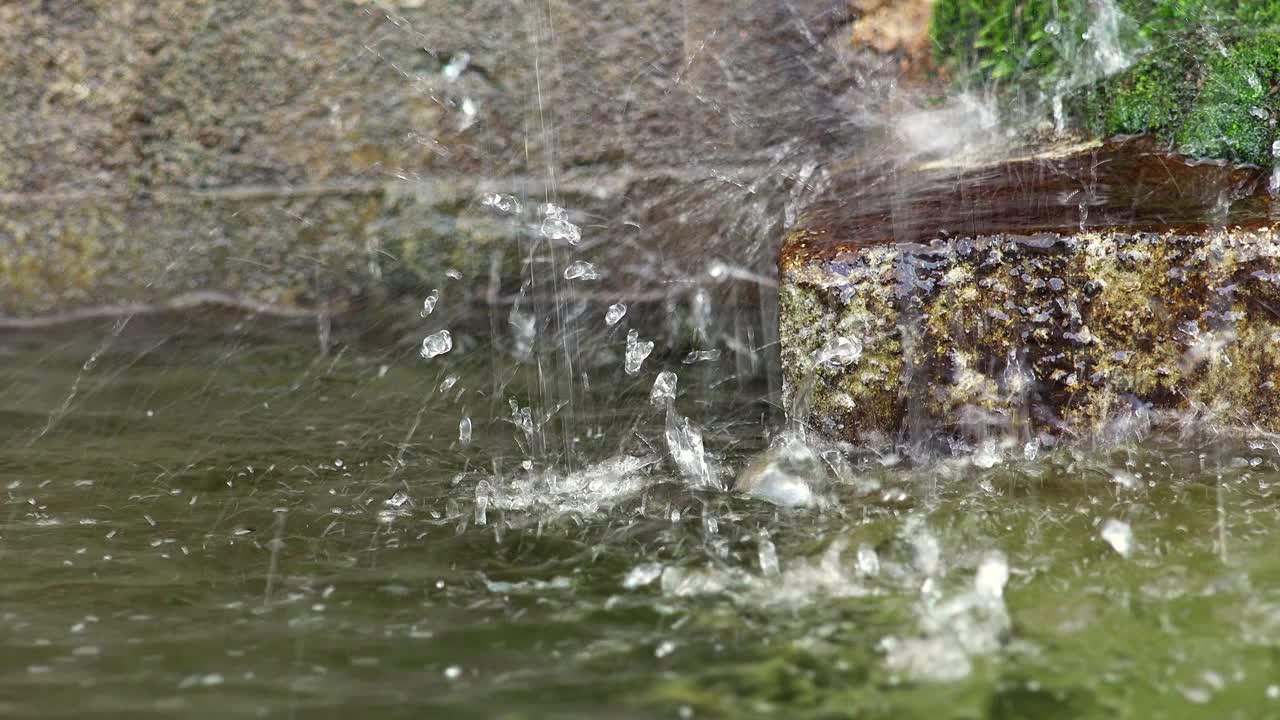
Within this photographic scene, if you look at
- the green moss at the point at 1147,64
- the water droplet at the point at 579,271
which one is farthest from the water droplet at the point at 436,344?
the green moss at the point at 1147,64

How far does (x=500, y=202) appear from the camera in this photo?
4.97 meters

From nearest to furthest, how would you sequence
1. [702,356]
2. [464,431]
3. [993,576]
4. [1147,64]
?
[993,576]
[464,431]
[1147,64]
[702,356]

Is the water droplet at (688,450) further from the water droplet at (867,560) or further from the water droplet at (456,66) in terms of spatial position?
the water droplet at (456,66)

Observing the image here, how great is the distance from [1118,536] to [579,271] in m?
2.73

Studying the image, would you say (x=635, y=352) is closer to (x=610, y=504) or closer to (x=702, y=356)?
(x=702, y=356)

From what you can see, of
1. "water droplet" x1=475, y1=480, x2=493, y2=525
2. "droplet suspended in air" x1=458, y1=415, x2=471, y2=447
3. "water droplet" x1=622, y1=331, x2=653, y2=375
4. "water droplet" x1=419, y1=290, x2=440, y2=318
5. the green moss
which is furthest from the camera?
"water droplet" x1=419, y1=290, x2=440, y2=318

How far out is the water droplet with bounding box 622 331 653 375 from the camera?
4535mm

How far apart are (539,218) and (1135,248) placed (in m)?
2.48

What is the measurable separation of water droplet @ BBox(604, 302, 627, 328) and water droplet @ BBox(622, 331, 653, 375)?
7cm

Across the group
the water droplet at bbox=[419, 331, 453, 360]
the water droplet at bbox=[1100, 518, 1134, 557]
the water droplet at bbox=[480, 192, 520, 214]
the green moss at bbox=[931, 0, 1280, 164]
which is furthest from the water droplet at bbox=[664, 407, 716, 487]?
the green moss at bbox=[931, 0, 1280, 164]

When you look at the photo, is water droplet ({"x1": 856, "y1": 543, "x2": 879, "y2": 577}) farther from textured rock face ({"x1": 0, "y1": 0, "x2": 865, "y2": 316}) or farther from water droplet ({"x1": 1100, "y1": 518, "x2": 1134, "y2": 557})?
textured rock face ({"x1": 0, "y1": 0, "x2": 865, "y2": 316})

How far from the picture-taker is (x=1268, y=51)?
153 inches

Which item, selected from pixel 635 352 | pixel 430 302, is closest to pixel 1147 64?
pixel 635 352

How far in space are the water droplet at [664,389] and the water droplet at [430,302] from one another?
111cm
